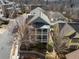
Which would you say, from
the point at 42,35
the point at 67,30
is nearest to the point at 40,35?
the point at 42,35

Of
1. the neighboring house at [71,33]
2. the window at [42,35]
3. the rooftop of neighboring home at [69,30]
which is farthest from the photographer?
the rooftop of neighboring home at [69,30]

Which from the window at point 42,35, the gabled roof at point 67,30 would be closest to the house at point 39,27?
the window at point 42,35

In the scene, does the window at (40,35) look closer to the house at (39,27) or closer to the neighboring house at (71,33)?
the house at (39,27)

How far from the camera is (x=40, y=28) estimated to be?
34.6 feet

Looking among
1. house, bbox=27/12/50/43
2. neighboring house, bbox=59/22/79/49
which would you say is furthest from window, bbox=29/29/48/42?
neighboring house, bbox=59/22/79/49

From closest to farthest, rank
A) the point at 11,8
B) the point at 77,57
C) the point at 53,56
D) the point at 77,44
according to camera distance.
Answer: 1. the point at 77,57
2. the point at 53,56
3. the point at 77,44
4. the point at 11,8

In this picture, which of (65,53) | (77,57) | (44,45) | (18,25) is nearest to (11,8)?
(18,25)

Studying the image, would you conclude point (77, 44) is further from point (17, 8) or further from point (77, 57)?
point (17, 8)

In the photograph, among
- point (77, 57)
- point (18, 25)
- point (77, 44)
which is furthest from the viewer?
point (18, 25)

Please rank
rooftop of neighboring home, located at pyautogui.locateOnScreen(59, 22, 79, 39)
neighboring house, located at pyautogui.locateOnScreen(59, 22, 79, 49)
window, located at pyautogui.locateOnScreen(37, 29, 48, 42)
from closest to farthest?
neighboring house, located at pyautogui.locateOnScreen(59, 22, 79, 49) → window, located at pyautogui.locateOnScreen(37, 29, 48, 42) → rooftop of neighboring home, located at pyautogui.locateOnScreen(59, 22, 79, 39)

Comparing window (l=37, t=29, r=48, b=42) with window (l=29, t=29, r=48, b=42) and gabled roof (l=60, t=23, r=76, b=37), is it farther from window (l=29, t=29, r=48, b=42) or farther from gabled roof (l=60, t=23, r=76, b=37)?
gabled roof (l=60, t=23, r=76, b=37)

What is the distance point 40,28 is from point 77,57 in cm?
333

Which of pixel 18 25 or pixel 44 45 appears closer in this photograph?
pixel 44 45

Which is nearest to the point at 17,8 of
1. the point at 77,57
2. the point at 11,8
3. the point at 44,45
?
the point at 11,8
